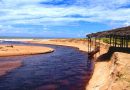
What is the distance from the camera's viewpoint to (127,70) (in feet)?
72.7

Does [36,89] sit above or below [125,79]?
below

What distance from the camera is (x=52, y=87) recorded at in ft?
87.6

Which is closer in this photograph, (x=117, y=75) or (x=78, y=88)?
(x=117, y=75)

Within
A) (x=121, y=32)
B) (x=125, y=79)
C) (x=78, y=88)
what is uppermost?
(x=121, y=32)

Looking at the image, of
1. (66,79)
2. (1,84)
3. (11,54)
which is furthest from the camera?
(11,54)

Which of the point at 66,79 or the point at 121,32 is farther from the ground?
the point at 121,32

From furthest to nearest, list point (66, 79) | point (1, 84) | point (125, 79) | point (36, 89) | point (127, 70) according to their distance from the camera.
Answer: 1. point (66, 79)
2. point (1, 84)
3. point (36, 89)
4. point (127, 70)
5. point (125, 79)

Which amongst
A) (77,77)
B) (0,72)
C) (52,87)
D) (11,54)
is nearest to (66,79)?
(77,77)

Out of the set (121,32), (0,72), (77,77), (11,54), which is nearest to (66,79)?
(77,77)

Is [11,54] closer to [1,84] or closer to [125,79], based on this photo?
[1,84]

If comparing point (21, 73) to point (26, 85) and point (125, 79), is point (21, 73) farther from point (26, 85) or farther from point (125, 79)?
point (125, 79)

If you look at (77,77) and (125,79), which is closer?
(125,79)

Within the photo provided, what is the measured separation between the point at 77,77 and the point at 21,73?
7.36 metres

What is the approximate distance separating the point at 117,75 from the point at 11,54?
120ft
